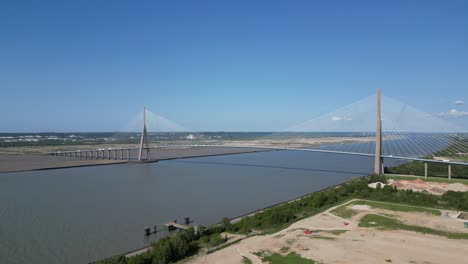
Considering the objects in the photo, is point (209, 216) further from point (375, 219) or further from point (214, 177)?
point (214, 177)

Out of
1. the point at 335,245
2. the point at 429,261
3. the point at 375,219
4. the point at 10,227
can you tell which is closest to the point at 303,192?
the point at 375,219

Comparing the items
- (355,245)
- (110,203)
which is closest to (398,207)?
(355,245)

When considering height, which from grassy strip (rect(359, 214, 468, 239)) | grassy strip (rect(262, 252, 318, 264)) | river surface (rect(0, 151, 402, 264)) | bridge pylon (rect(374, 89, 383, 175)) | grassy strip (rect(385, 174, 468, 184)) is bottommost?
river surface (rect(0, 151, 402, 264))

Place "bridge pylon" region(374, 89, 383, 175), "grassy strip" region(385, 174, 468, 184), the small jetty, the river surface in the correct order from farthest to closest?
1. "bridge pylon" region(374, 89, 383, 175)
2. "grassy strip" region(385, 174, 468, 184)
3. the small jetty
4. the river surface

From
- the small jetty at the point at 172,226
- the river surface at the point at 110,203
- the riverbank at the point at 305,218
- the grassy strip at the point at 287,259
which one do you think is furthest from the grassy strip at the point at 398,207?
the small jetty at the point at 172,226

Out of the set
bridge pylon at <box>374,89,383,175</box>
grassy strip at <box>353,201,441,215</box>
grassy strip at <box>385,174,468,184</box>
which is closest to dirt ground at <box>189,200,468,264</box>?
grassy strip at <box>353,201,441,215</box>

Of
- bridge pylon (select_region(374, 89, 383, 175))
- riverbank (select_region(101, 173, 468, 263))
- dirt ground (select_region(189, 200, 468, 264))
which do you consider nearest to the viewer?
dirt ground (select_region(189, 200, 468, 264))

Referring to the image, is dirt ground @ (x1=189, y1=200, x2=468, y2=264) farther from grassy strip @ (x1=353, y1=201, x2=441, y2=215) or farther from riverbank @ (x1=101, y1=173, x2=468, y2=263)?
grassy strip @ (x1=353, y1=201, x2=441, y2=215)
